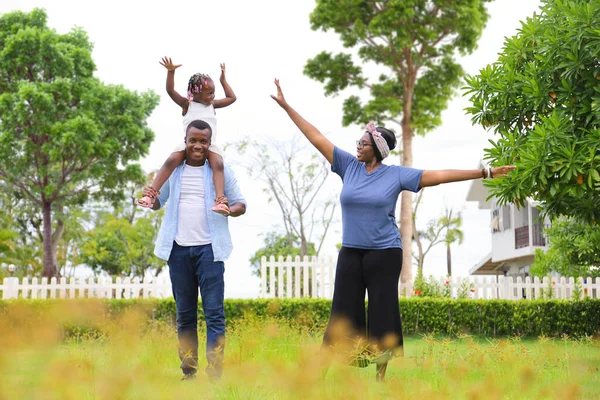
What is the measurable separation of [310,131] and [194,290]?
1553mm

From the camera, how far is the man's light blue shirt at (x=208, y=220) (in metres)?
5.06

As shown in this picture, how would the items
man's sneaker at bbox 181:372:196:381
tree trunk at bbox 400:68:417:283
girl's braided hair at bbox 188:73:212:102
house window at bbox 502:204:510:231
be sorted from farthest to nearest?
house window at bbox 502:204:510:231 → tree trunk at bbox 400:68:417:283 → girl's braided hair at bbox 188:73:212:102 → man's sneaker at bbox 181:372:196:381

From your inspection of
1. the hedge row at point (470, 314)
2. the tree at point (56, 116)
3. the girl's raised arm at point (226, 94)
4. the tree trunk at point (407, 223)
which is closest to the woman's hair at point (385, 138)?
the girl's raised arm at point (226, 94)

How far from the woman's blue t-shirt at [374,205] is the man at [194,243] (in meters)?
0.87

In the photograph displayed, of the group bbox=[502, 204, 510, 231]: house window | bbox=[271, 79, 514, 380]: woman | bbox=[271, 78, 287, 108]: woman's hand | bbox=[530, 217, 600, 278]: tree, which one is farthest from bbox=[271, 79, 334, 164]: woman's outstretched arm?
bbox=[502, 204, 510, 231]: house window

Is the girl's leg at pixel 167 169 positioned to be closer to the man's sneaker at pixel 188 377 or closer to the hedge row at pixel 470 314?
the man's sneaker at pixel 188 377

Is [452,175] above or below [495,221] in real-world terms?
below

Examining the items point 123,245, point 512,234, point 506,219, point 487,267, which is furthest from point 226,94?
point 123,245

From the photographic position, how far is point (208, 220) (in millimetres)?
5113

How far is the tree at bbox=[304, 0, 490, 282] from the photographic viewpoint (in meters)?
20.2

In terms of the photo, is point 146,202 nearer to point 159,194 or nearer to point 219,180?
point 159,194

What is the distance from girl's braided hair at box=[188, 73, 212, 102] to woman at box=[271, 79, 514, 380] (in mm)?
1303

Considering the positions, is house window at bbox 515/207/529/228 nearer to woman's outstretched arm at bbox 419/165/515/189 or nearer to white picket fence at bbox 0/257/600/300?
white picket fence at bbox 0/257/600/300

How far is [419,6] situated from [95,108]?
40.8 feet
